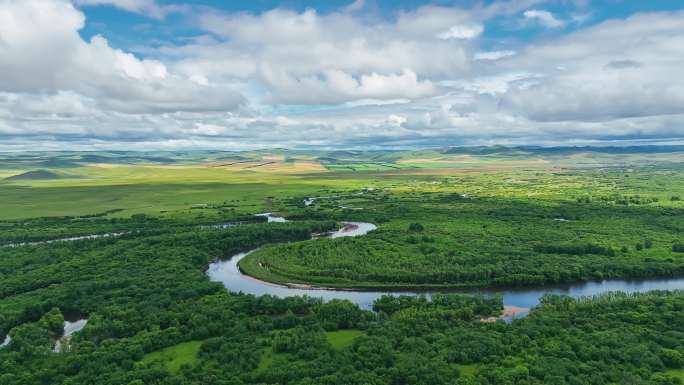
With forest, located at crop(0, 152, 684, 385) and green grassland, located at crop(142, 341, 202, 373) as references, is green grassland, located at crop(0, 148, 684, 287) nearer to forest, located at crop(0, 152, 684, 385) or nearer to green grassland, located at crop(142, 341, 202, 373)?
forest, located at crop(0, 152, 684, 385)

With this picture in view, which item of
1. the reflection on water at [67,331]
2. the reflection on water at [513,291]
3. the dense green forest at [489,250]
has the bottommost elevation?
the reflection on water at [513,291]

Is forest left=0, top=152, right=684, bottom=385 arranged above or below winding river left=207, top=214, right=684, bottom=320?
above

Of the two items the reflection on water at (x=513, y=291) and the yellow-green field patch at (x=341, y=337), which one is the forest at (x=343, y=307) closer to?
the yellow-green field patch at (x=341, y=337)

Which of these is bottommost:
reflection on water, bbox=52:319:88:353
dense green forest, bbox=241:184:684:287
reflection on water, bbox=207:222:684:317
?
reflection on water, bbox=207:222:684:317

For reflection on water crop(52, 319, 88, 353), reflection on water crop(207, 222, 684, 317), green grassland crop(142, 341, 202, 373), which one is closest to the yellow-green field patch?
reflection on water crop(207, 222, 684, 317)

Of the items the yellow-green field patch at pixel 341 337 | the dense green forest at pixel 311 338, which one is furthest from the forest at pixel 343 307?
the yellow-green field patch at pixel 341 337

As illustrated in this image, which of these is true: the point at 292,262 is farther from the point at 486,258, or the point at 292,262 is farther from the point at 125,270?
the point at 486,258

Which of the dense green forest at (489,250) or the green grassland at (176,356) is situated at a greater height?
the dense green forest at (489,250)

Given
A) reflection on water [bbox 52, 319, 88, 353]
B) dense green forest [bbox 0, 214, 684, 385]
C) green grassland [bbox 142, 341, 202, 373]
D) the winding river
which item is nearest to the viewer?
dense green forest [bbox 0, 214, 684, 385]

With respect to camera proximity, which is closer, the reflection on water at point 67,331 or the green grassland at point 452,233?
the reflection on water at point 67,331

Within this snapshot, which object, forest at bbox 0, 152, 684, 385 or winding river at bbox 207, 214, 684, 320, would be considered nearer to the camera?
forest at bbox 0, 152, 684, 385

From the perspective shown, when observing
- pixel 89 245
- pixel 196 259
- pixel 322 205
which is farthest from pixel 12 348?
pixel 322 205
